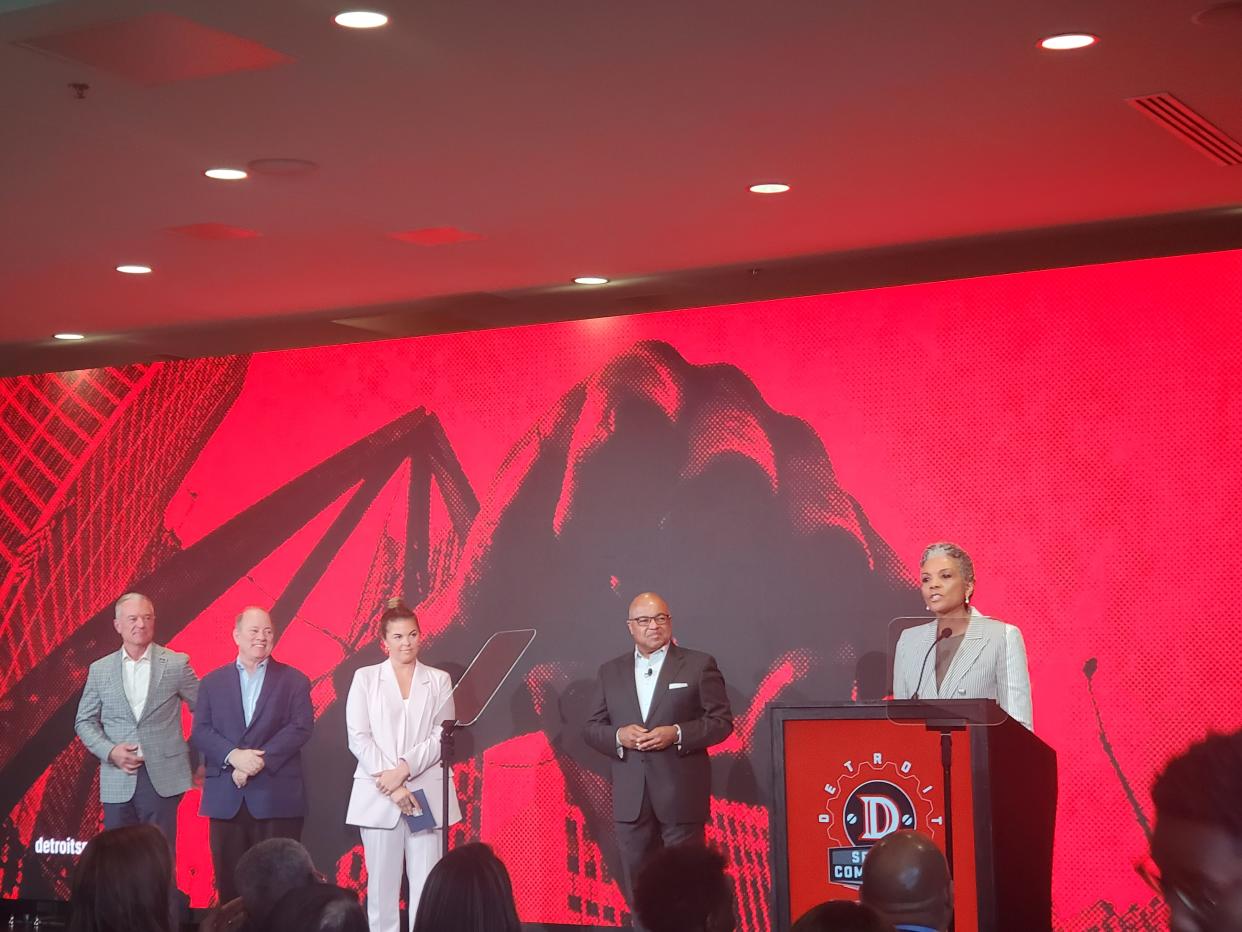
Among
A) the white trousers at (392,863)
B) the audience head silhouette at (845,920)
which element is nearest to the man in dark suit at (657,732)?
the white trousers at (392,863)

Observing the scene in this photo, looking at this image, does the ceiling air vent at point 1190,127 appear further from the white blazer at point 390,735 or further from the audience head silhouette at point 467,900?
the white blazer at point 390,735

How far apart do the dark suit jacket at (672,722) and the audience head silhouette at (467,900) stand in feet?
13.6

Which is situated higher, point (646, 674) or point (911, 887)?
point (646, 674)

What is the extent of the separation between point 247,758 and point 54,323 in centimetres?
299

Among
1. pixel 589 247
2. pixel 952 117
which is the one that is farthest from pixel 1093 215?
pixel 589 247

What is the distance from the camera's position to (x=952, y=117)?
219 inches

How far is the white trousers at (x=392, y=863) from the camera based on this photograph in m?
7.52

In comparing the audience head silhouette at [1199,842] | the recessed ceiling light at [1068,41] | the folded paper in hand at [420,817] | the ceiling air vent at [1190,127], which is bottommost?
the folded paper in hand at [420,817]

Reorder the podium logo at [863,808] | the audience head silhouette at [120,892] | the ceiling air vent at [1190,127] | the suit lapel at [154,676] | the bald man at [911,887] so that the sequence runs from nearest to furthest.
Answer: the bald man at [911,887]
the audience head silhouette at [120,892]
the podium logo at [863,808]
the ceiling air vent at [1190,127]
the suit lapel at [154,676]

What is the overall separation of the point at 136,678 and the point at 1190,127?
576 cm

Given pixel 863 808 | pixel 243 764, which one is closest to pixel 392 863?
pixel 243 764

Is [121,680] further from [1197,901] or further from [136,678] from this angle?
[1197,901]

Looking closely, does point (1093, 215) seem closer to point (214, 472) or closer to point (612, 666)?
point (612, 666)

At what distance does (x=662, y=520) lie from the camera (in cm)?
806
